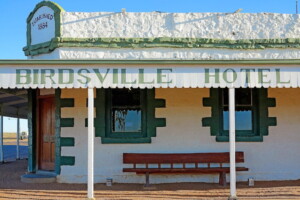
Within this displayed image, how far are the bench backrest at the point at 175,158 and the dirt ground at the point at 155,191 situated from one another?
54cm

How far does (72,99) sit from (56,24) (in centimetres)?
192

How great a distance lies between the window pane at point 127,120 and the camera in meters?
10.6

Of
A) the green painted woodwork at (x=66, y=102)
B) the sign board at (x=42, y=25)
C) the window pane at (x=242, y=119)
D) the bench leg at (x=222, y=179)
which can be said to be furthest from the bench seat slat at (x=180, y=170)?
the sign board at (x=42, y=25)

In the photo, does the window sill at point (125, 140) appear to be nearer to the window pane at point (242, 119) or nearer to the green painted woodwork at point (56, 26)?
the window pane at point (242, 119)

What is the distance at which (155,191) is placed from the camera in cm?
929

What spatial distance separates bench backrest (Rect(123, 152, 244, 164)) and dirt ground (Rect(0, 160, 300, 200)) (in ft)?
1.79

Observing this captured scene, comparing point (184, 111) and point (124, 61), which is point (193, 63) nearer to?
point (124, 61)

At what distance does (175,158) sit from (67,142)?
2.57 meters

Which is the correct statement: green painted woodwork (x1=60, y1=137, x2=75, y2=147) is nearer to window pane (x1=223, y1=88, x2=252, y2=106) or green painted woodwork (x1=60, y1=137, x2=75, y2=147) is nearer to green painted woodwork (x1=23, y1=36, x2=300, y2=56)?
green painted woodwork (x1=23, y1=36, x2=300, y2=56)

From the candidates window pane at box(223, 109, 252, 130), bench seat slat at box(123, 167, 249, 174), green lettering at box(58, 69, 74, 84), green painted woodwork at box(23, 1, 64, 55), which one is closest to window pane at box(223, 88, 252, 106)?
window pane at box(223, 109, 252, 130)

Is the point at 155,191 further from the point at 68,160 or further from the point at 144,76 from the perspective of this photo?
the point at 144,76

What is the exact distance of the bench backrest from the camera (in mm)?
9992

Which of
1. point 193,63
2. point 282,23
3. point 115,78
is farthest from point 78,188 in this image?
point 282,23

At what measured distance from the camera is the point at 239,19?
35.9 ft
